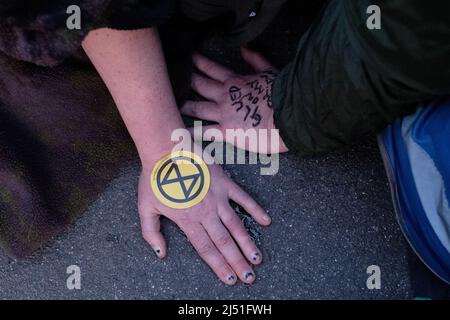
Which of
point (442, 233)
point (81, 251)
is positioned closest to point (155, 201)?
point (81, 251)

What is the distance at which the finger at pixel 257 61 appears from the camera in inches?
54.0

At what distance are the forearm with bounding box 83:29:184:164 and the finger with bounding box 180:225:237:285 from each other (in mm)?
174

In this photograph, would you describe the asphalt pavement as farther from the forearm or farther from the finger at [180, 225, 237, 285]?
the forearm

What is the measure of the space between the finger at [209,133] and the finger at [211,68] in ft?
0.42

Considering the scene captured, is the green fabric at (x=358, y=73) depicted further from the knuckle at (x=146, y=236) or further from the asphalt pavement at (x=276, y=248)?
the knuckle at (x=146, y=236)

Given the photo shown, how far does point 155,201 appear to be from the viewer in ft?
3.93

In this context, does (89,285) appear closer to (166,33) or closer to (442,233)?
(166,33)

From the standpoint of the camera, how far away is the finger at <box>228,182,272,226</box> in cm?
121

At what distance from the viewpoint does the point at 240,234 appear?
119cm

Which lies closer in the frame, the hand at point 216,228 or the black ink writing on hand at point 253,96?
the hand at point 216,228

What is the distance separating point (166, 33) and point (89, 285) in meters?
0.55

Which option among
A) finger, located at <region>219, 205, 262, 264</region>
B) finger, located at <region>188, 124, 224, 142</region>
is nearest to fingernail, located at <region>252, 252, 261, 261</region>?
finger, located at <region>219, 205, 262, 264</region>

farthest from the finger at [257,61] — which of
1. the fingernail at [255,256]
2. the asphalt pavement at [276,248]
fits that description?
the fingernail at [255,256]
